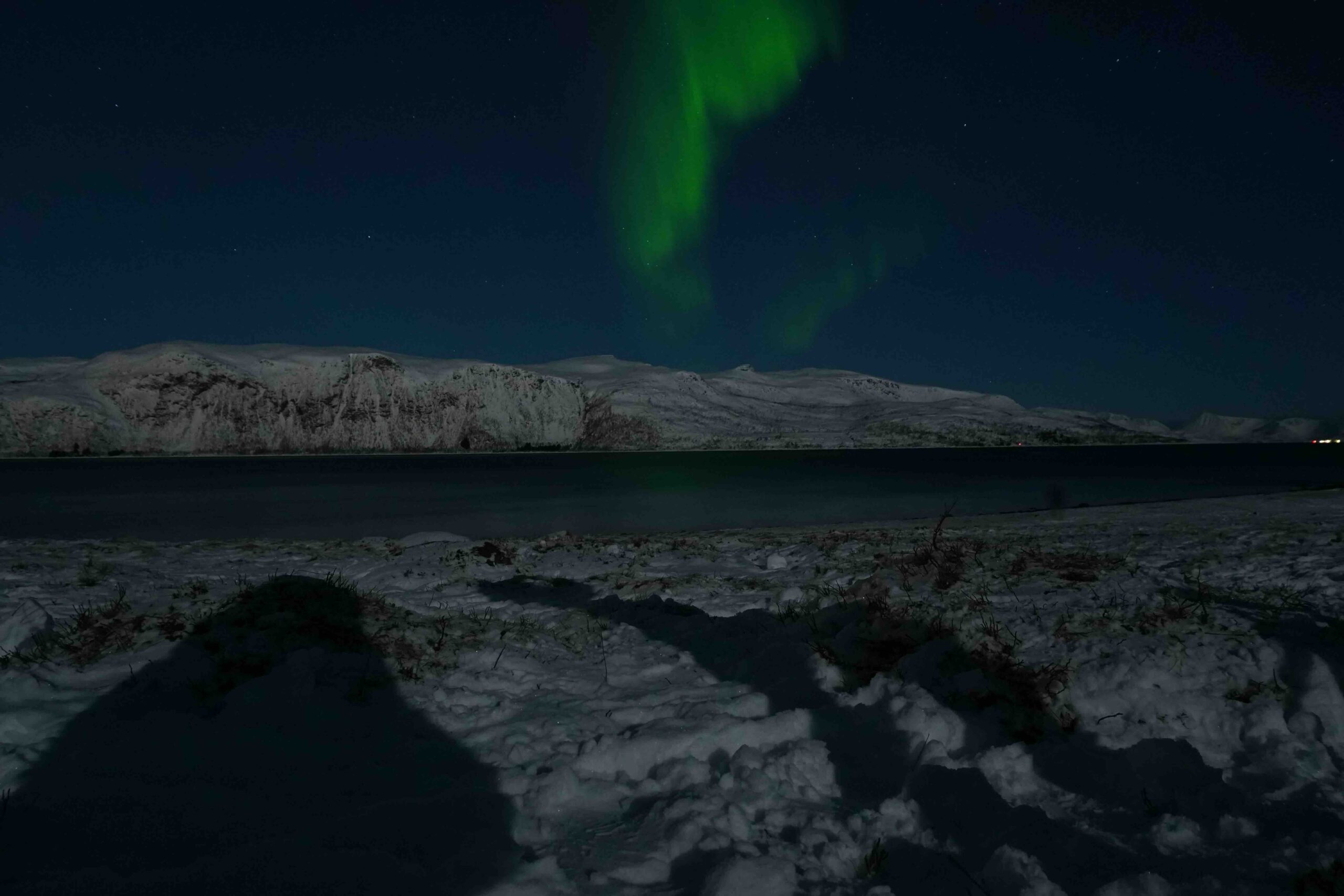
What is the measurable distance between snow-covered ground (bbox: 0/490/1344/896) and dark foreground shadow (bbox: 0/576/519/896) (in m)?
0.02

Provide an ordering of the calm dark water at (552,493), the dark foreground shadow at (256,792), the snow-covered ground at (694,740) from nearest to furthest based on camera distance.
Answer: the dark foreground shadow at (256,792)
the snow-covered ground at (694,740)
the calm dark water at (552,493)

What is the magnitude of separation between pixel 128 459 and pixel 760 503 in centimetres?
12944

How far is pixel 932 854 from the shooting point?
339 cm

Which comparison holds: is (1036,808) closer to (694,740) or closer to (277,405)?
(694,740)

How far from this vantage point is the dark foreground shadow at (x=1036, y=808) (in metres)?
3.15

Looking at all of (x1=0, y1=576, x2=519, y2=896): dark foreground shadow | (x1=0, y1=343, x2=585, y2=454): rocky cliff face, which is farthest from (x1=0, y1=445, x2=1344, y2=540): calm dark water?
(x1=0, y1=343, x2=585, y2=454): rocky cliff face

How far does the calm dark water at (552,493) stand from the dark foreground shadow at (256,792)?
23.7 meters

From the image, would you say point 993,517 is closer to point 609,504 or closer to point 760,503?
point 760,503

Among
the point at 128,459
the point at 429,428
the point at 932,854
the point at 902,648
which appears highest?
the point at 429,428

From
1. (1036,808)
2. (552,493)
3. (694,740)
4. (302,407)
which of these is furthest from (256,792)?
(302,407)

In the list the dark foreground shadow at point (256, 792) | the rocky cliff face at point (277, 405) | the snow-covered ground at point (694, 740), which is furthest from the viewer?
the rocky cliff face at point (277, 405)

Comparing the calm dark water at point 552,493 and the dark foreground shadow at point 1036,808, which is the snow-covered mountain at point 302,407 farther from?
the dark foreground shadow at point 1036,808

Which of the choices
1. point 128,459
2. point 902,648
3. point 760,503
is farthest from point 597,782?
point 128,459

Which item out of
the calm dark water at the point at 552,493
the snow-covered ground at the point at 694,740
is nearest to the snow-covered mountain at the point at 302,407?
the calm dark water at the point at 552,493
